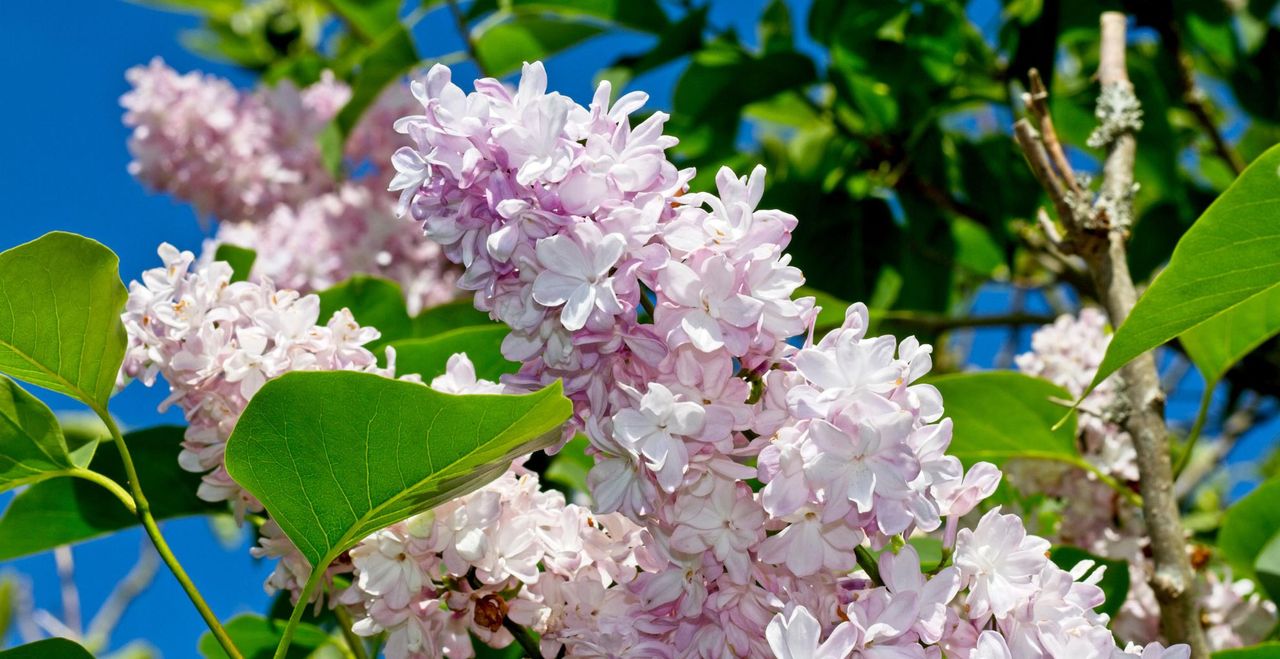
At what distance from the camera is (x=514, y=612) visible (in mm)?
1093

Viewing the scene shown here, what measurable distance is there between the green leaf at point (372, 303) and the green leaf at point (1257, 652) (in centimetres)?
110

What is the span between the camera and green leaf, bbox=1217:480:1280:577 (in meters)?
1.64

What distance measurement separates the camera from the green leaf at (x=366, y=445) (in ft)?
3.02

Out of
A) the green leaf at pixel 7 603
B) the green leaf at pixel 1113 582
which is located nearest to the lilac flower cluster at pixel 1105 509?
the green leaf at pixel 1113 582

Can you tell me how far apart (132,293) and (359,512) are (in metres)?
0.39

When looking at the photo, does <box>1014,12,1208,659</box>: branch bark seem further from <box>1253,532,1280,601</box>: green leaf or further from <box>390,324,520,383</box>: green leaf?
<box>390,324,520,383</box>: green leaf

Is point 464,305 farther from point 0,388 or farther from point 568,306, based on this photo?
point 568,306

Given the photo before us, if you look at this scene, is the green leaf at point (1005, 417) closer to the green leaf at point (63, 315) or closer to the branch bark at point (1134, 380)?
the branch bark at point (1134, 380)

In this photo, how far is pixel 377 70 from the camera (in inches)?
104

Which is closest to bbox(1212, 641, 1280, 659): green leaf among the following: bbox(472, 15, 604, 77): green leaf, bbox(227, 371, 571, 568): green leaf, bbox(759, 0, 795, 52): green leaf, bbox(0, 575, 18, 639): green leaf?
bbox(227, 371, 571, 568): green leaf

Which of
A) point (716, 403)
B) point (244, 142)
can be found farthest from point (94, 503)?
point (244, 142)

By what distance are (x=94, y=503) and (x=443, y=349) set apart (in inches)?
21.1

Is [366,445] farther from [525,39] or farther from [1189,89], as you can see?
[1189,89]

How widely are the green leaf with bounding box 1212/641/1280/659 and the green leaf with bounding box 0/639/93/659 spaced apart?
108 cm
